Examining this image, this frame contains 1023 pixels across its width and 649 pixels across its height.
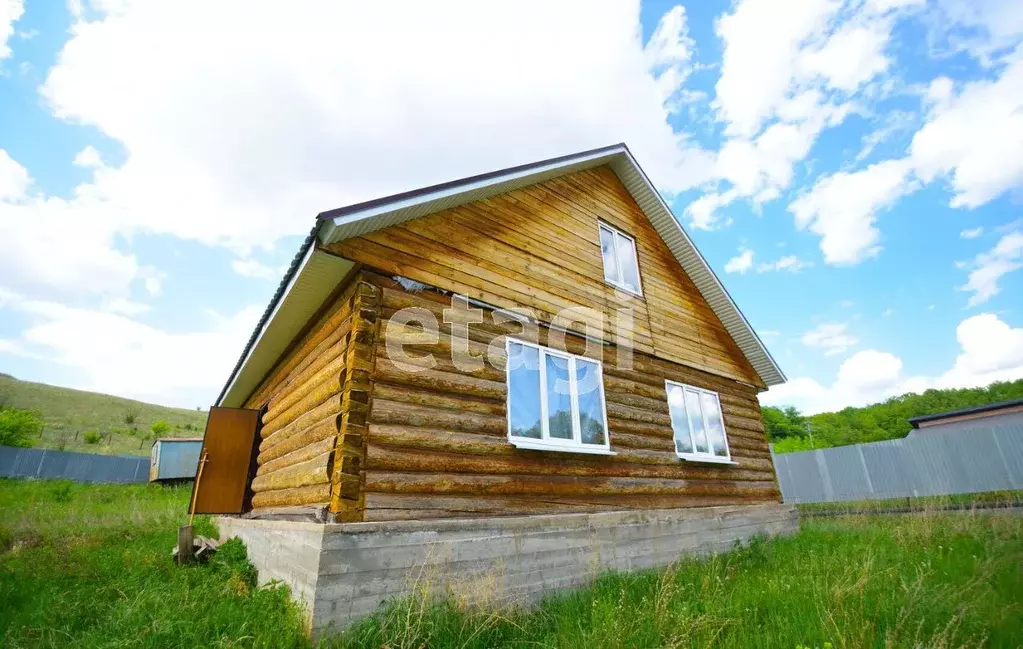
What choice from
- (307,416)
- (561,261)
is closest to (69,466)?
(307,416)

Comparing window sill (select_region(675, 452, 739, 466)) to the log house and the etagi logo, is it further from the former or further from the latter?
the etagi logo

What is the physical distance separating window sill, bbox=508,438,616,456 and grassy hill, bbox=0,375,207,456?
42.1 metres

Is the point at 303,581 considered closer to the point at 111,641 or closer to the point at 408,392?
the point at 111,641

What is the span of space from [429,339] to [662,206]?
8155mm

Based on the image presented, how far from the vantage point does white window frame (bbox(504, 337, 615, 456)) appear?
23.5 ft

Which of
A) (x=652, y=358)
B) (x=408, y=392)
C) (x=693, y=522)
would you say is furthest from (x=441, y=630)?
(x=652, y=358)

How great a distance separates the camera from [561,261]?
9.41 m

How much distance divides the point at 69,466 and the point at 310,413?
3641 centimetres

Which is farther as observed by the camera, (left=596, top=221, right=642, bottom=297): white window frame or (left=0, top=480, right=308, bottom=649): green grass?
(left=596, top=221, right=642, bottom=297): white window frame

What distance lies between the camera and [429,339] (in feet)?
21.9

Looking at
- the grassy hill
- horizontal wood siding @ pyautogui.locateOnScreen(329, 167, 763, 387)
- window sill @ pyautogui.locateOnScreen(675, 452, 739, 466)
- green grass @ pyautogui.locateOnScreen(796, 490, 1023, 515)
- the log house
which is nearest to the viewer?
the log house

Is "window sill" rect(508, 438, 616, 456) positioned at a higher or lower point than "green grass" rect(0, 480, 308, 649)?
higher

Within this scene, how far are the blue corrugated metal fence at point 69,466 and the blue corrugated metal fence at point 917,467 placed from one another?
42257 millimetres

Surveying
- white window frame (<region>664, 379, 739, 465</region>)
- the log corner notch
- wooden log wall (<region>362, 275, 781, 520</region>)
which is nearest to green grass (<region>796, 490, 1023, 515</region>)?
white window frame (<region>664, 379, 739, 465</region>)
